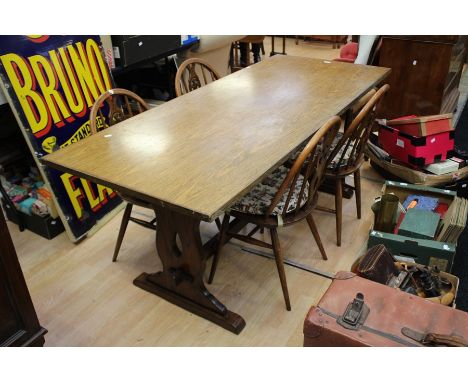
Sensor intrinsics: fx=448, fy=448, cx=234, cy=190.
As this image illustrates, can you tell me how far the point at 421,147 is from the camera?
107 inches

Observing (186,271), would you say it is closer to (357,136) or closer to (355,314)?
(355,314)

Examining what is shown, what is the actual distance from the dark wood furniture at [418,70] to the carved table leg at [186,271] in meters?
2.19

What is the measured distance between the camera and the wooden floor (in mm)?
1899

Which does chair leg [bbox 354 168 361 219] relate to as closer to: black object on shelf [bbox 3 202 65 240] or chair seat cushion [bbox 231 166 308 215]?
chair seat cushion [bbox 231 166 308 215]

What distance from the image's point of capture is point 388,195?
2273 millimetres

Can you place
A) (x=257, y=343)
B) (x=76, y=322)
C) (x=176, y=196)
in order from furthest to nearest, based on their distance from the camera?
(x=76, y=322)
(x=257, y=343)
(x=176, y=196)

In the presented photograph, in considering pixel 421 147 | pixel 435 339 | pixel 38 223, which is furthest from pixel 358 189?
pixel 38 223

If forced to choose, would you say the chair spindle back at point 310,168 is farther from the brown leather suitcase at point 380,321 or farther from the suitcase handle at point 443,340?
the suitcase handle at point 443,340

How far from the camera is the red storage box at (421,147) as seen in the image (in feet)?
8.95

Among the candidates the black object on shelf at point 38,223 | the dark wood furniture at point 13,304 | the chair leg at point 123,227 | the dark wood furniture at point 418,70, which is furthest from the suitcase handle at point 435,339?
the dark wood furniture at point 418,70

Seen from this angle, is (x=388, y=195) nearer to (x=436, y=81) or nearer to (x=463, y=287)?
(x=463, y=287)

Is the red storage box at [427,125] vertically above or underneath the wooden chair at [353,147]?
underneath

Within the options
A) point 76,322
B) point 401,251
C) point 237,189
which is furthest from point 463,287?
point 76,322

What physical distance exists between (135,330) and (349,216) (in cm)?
140
